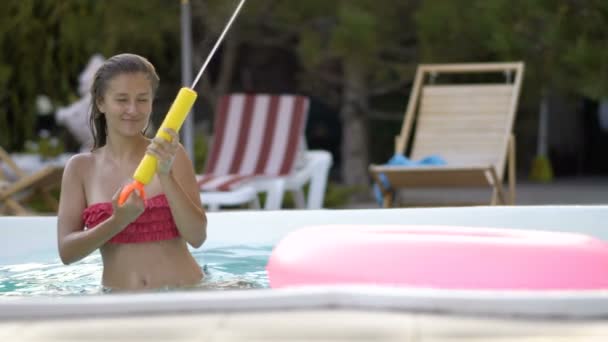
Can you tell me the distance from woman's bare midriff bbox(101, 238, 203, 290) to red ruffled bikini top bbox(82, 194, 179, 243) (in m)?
0.02

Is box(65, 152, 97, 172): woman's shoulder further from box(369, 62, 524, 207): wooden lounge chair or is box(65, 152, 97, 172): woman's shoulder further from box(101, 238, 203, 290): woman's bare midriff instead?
box(369, 62, 524, 207): wooden lounge chair

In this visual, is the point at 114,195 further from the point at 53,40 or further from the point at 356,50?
the point at 53,40

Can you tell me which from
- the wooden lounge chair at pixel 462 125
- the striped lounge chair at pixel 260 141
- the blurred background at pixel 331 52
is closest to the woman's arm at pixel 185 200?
the wooden lounge chair at pixel 462 125

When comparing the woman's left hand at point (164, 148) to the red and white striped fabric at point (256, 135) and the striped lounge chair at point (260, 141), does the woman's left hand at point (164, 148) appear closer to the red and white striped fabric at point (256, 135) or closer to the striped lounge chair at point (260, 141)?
the striped lounge chair at point (260, 141)

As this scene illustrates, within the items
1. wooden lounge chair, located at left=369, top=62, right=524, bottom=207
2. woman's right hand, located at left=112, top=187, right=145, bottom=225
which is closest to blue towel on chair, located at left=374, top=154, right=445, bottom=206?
wooden lounge chair, located at left=369, top=62, right=524, bottom=207

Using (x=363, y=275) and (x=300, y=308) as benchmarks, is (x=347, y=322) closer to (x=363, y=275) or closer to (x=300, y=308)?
(x=300, y=308)

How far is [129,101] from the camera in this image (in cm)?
251

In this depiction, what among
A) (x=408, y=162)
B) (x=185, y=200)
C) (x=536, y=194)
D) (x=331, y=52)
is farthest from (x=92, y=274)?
(x=536, y=194)

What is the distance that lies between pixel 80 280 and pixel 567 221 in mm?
1581

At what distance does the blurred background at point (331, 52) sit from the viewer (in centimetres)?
771

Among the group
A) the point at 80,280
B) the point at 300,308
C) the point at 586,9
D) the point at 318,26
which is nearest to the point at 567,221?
the point at 80,280

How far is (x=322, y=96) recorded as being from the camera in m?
10.5

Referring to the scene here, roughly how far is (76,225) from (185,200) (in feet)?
1.12

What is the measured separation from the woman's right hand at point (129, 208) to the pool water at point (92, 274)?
1.56 feet
